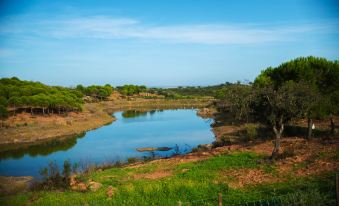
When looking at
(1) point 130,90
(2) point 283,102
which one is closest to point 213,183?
(2) point 283,102

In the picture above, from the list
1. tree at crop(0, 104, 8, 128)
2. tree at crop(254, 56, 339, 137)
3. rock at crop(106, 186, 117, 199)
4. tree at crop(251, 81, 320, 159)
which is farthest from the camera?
tree at crop(0, 104, 8, 128)

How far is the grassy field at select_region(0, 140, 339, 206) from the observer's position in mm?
12500

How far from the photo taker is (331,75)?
27891mm

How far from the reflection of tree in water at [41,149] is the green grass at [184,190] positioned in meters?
19.8

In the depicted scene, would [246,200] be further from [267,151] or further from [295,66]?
[295,66]

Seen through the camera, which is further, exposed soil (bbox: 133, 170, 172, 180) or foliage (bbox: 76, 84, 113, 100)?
foliage (bbox: 76, 84, 113, 100)

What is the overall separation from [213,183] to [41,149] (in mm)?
27845

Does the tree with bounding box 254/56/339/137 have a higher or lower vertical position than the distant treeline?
higher

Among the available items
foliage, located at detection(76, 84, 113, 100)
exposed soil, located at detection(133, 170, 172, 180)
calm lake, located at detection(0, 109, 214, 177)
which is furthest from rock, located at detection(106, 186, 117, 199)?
foliage, located at detection(76, 84, 113, 100)

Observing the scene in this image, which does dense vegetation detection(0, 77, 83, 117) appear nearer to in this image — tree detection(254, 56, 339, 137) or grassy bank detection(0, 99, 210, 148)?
grassy bank detection(0, 99, 210, 148)

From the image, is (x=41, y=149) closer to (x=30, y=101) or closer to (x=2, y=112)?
(x=2, y=112)

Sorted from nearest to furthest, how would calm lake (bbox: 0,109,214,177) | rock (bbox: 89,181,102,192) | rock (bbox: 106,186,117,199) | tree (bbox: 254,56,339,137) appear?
rock (bbox: 106,186,117,199) → rock (bbox: 89,181,102,192) → tree (bbox: 254,56,339,137) → calm lake (bbox: 0,109,214,177)

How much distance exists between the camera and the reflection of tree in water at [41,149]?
112ft

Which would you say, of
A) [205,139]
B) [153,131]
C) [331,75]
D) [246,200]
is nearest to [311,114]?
[331,75]
